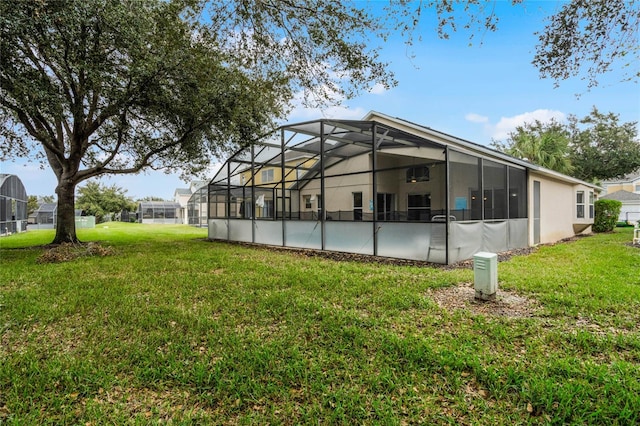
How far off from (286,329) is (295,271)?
315 cm

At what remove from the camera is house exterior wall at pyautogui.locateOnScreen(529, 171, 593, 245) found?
38.2ft

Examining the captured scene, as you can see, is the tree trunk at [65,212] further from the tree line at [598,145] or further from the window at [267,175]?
the tree line at [598,145]

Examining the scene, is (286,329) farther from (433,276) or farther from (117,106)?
(117,106)

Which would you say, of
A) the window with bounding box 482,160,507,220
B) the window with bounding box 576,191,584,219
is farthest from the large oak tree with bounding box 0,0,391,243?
the window with bounding box 576,191,584,219

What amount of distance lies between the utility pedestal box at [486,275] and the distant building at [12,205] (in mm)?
23347

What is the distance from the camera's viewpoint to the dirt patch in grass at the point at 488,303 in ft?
13.6

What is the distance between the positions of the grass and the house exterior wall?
6.73 metres

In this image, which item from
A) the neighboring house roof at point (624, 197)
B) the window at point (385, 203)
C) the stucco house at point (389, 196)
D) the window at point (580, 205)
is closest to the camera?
the stucco house at point (389, 196)

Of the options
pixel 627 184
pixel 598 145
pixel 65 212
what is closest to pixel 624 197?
pixel 598 145

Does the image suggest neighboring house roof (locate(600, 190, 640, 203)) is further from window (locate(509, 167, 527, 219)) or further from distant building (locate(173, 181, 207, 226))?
distant building (locate(173, 181, 207, 226))

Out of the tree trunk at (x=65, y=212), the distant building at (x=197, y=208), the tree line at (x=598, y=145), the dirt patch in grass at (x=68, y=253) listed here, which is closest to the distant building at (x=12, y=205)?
the tree trunk at (x=65, y=212)

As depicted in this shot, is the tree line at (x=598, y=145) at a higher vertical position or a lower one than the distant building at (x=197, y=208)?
higher

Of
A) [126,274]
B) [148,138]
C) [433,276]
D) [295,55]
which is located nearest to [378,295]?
[433,276]

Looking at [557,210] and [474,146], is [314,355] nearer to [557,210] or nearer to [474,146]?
[474,146]
